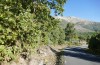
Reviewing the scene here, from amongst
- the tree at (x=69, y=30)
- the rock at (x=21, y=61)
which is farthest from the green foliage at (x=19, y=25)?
the tree at (x=69, y=30)

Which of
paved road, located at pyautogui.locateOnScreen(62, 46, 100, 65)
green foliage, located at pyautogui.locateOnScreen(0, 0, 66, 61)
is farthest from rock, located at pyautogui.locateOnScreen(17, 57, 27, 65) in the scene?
paved road, located at pyautogui.locateOnScreen(62, 46, 100, 65)

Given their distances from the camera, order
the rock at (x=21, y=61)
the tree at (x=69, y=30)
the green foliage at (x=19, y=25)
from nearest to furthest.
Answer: the green foliage at (x=19, y=25)
the rock at (x=21, y=61)
the tree at (x=69, y=30)

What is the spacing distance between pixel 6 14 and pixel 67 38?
404 ft

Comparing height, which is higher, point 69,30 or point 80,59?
point 69,30

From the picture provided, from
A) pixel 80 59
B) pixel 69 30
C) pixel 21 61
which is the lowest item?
pixel 80 59

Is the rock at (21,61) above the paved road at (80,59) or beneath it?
above

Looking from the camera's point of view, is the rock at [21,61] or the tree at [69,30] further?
the tree at [69,30]

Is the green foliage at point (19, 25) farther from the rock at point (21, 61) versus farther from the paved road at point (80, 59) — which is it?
the paved road at point (80, 59)

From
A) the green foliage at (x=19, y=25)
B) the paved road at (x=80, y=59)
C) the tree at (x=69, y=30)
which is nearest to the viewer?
the green foliage at (x=19, y=25)

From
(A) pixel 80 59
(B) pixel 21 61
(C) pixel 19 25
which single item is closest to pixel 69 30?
(A) pixel 80 59

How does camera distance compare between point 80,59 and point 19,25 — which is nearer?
point 19,25

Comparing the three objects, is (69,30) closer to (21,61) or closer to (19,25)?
(21,61)

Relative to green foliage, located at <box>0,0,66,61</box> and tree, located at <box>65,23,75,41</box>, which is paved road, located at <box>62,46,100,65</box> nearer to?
green foliage, located at <box>0,0,66,61</box>

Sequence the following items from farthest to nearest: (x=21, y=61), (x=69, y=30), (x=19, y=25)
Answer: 1. (x=69, y=30)
2. (x=21, y=61)
3. (x=19, y=25)
